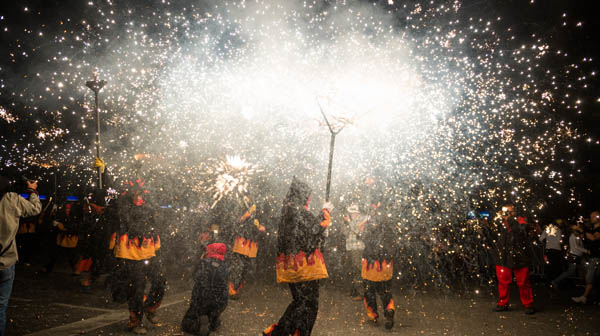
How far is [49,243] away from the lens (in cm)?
828

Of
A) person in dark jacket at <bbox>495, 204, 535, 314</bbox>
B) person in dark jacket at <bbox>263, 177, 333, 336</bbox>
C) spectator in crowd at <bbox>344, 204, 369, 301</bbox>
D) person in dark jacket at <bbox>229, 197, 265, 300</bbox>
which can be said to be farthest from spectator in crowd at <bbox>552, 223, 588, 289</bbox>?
person in dark jacket at <bbox>263, 177, 333, 336</bbox>

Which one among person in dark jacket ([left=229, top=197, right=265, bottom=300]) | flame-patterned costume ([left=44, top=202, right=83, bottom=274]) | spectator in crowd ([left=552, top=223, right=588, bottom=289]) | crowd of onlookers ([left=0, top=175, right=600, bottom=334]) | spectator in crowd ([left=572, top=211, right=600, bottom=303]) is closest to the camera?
crowd of onlookers ([left=0, top=175, right=600, bottom=334])

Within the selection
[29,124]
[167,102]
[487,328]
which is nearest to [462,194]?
[487,328]

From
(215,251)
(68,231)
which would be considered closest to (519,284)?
(215,251)

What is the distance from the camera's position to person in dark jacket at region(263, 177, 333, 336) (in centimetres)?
352

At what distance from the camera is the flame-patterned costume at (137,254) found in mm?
4469

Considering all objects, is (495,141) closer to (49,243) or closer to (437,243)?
(437,243)

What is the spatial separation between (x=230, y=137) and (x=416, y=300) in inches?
354

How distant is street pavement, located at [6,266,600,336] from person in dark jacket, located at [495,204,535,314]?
1.09ft

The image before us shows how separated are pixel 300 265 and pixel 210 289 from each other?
1.55m

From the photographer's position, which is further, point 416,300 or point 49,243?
point 49,243

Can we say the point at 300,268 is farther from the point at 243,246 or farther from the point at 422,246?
the point at 422,246

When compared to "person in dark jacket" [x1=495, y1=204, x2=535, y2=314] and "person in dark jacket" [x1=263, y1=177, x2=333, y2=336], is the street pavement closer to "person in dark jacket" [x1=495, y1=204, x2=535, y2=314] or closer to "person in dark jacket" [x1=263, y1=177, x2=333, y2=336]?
"person in dark jacket" [x1=495, y1=204, x2=535, y2=314]

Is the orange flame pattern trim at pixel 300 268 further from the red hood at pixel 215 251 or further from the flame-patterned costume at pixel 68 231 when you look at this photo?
the flame-patterned costume at pixel 68 231
